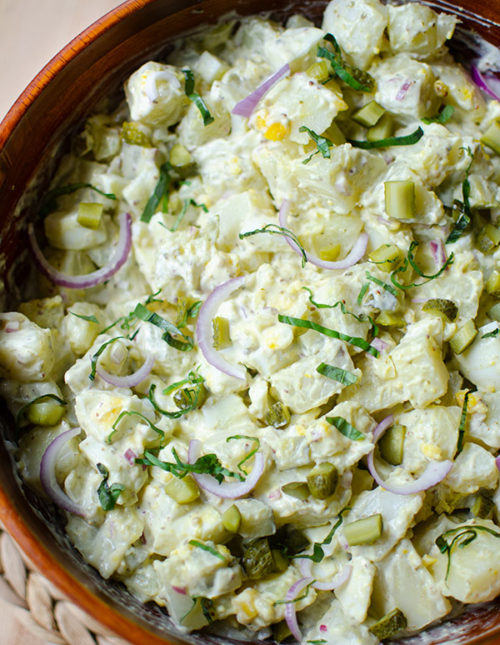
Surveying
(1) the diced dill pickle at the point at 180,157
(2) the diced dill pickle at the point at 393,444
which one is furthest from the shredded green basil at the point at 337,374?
(1) the diced dill pickle at the point at 180,157

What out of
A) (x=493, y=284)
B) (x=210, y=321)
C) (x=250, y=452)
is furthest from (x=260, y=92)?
(x=250, y=452)

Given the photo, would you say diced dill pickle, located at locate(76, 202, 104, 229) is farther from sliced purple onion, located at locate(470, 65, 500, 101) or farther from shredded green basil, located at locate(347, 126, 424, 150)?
sliced purple onion, located at locate(470, 65, 500, 101)

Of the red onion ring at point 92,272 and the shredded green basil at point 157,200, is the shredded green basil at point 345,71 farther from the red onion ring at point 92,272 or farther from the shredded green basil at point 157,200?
the red onion ring at point 92,272

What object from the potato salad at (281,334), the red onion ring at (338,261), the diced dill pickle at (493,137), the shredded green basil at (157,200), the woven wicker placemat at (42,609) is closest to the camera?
the woven wicker placemat at (42,609)

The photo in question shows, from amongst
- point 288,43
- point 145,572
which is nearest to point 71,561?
point 145,572

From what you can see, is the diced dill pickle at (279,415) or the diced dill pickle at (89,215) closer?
the diced dill pickle at (279,415)

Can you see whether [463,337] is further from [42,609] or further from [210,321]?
[42,609]

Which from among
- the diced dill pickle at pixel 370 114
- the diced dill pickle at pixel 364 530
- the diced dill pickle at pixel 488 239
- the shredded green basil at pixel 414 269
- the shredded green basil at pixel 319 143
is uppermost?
the shredded green basil at pixel 319 143

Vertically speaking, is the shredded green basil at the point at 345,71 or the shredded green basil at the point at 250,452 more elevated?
the shredded green basil at the point at 345,71
